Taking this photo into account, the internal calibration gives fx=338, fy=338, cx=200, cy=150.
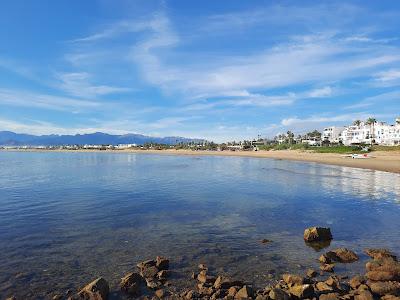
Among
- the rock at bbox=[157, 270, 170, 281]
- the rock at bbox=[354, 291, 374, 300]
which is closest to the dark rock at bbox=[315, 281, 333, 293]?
the rock at bbox=[354, 291, 374, 300]

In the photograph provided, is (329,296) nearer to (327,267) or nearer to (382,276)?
(382,276)

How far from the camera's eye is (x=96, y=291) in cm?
1252

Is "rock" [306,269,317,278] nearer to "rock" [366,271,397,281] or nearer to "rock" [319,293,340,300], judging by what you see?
"rock" [366,271,397,281]

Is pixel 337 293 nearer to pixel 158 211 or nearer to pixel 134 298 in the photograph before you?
pixel 134 298

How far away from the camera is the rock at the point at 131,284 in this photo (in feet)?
43.8

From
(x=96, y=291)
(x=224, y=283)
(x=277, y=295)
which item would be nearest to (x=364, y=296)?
(x=277, y=295)

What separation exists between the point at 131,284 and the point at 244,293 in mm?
4537

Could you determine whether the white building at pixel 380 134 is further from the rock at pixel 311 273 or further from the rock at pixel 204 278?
the rock at pixel 204 278

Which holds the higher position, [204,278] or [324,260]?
[204,278]

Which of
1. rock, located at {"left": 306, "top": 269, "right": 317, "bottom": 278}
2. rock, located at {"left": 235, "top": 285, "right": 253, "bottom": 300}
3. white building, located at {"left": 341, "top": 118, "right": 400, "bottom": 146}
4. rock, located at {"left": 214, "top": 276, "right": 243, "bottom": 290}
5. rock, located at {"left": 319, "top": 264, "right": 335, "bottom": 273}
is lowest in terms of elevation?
rock, located at {"left": 319, "top": 264, "right": 335, "bottom": 273}

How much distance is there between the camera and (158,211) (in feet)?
95.0

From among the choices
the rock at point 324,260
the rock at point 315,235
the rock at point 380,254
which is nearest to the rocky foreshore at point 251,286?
the rock at point 380,254

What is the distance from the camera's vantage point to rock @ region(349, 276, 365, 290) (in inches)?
536

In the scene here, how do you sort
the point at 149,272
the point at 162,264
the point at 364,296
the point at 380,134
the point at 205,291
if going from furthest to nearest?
the point at 380,134 → the point at 162,264 → the point at 149,272 → the point at 205,291 → the point at 364,296
